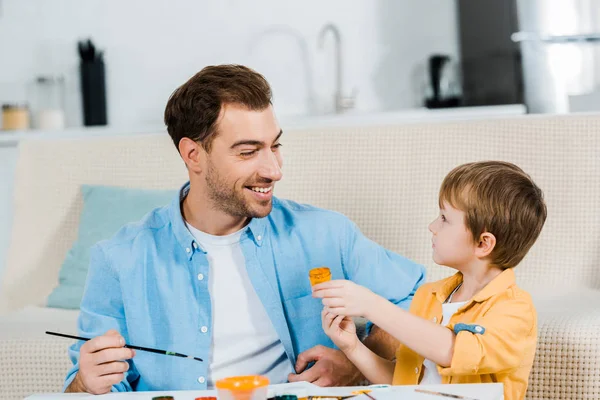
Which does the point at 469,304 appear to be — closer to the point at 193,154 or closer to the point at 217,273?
the point at 217,273

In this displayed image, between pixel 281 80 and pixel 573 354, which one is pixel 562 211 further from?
pixel 281 80

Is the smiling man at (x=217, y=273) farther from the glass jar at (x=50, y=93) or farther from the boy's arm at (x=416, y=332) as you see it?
the glass jar at (x=50, y=93)

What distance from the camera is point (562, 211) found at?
8.01 feet

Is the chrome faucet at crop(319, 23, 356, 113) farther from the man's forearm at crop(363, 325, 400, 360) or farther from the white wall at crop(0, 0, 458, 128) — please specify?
the man's forearm at crop(363, 325, 400, 360)

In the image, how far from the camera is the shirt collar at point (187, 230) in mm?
1830

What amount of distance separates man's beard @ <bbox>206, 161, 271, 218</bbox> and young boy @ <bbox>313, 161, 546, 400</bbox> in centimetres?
32

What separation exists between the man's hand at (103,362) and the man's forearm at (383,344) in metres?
0.58

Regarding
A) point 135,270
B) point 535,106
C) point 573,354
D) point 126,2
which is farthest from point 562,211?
point 126,2

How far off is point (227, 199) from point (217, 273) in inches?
6.5

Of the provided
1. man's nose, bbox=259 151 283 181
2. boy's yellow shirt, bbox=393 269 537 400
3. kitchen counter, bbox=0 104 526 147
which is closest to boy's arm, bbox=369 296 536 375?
boy's yellow shirt, bbox=393 269 537 400

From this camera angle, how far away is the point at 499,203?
158cm

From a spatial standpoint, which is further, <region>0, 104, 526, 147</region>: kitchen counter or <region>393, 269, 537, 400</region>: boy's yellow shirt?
<region>0, 104, 526, 147</region>: kitchen counter

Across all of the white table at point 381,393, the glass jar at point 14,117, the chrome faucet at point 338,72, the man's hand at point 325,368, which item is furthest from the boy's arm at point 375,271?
the glass jar at point 14,117

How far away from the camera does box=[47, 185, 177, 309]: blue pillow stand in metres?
2.68
